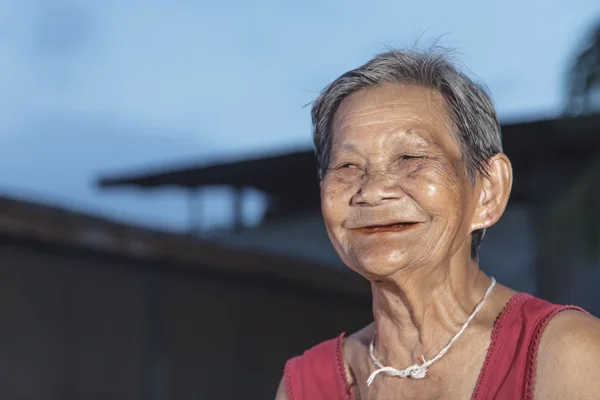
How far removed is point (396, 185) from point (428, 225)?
124 millimetres

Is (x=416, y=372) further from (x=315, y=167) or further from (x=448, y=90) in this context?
(x=315, y=167)

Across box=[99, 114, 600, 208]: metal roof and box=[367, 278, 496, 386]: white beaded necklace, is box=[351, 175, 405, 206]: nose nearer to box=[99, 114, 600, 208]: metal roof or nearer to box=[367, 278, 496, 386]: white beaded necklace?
box=[367, 278, 496, 386]: white beaded necklace

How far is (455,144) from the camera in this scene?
7.13 feet

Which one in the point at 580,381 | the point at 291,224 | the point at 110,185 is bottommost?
the point at 291,224

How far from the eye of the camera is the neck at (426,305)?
220 centimetres

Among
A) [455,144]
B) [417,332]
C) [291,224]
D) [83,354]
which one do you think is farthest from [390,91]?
[291,224]

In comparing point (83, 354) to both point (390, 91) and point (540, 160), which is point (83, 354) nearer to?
point (390, 91)

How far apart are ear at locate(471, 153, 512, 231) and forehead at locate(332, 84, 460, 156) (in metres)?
0.13

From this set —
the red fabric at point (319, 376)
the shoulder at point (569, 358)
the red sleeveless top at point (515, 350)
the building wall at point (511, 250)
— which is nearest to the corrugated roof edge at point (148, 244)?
the red fabric at point (319, 376)

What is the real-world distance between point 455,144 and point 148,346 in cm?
612

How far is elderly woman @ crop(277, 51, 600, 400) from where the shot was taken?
2.08m

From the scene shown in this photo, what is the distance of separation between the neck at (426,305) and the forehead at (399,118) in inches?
12.8

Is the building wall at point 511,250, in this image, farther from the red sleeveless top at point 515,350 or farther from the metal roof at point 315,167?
the red sleeveless top at point 515,350

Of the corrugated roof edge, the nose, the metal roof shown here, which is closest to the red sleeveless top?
the nose
